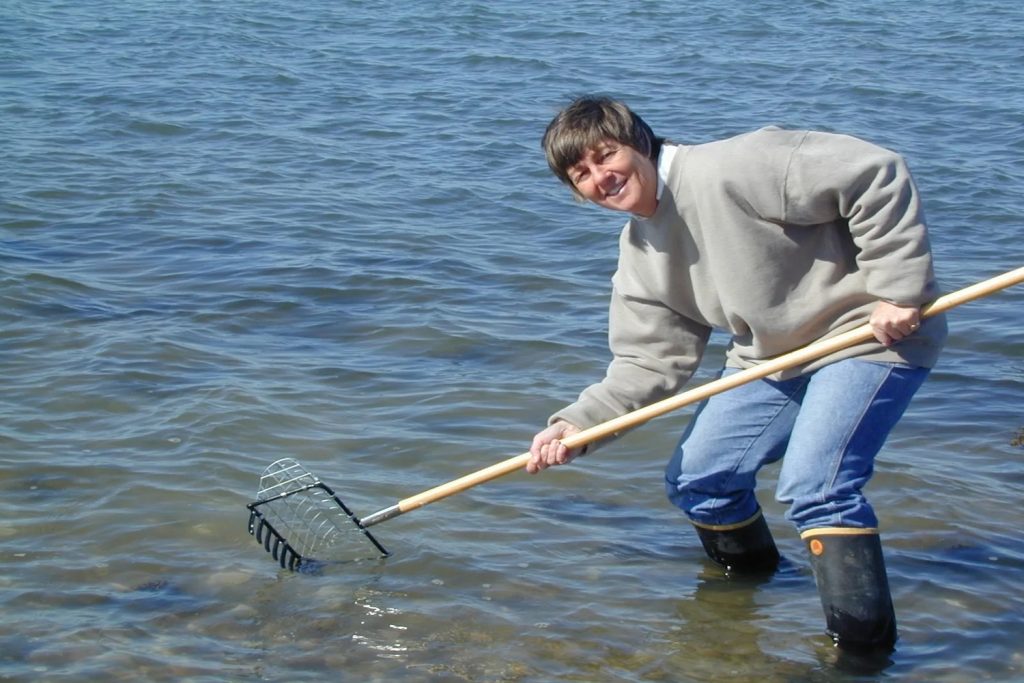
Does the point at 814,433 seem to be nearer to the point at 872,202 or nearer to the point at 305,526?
the point at 872,202

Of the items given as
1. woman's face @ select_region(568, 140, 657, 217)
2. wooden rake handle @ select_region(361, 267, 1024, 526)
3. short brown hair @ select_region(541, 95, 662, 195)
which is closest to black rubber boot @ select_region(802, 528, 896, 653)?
wooden rake handle @ select_region(361, 267, 1024, 526)

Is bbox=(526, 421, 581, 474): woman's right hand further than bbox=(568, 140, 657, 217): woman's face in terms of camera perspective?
Yes

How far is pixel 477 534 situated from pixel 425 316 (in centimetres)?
278

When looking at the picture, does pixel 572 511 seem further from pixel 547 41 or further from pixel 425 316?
pixel 547 41

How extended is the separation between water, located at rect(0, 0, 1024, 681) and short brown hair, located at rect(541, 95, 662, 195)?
1.62 metres

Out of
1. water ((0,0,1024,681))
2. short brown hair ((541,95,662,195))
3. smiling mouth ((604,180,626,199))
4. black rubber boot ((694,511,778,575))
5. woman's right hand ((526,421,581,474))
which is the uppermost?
short brown hair ((541,95,662,195))

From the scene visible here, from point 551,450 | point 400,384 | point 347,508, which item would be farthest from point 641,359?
point 400,384

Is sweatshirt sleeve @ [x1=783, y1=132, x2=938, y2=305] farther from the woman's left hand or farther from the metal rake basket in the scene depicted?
the metal rake basket

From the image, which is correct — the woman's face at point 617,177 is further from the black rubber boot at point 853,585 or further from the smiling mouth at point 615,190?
the black rubber boot at point 853,585

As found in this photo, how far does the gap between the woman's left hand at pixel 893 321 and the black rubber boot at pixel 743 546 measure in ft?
3.76

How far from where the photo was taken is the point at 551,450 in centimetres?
448

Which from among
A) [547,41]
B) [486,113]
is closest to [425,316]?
[486,113]

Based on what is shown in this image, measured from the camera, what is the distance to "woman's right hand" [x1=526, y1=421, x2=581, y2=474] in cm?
448

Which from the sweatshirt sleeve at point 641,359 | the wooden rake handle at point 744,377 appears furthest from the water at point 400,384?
the sweatshirt sleeve at point 641,359
